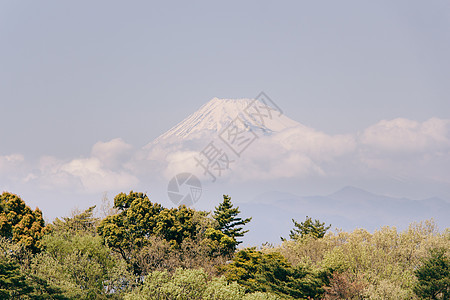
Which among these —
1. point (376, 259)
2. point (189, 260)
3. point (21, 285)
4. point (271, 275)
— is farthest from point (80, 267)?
point (376, 259)

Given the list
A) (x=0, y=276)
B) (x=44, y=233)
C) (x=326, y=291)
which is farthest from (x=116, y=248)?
(x=326, y=291)

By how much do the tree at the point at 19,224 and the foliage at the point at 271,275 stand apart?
58.2 ft

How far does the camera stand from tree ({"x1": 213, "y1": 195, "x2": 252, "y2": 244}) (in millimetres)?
62250

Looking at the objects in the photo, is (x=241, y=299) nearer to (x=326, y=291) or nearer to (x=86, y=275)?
(x=326, y=291)

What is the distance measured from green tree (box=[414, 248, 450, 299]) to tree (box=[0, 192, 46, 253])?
33451mm

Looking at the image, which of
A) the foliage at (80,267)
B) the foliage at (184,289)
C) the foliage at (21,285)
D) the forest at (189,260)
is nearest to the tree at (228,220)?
the forest at (189,260)

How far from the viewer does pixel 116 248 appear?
5816cm

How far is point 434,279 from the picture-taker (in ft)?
157

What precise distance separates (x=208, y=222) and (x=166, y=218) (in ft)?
16.8

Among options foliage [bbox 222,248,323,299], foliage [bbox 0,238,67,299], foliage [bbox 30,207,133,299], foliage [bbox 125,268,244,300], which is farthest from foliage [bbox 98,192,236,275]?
foliage [bbox 0,238,67,299]

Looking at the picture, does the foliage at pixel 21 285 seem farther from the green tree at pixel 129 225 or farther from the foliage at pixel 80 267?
the green tree at pixel 129 225

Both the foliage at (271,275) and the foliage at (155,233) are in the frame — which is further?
the foliage at (155,233)

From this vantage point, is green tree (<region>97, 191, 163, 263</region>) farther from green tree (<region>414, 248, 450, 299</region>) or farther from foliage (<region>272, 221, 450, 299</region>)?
green tree (<region>414, 248, 450, 299</region>)

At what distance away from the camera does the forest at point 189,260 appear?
146 ft
